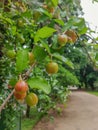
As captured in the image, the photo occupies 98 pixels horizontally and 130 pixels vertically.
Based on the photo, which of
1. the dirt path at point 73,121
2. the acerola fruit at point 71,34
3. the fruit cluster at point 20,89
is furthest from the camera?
the dirt path at point 73,121

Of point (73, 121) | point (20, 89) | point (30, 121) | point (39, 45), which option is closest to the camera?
point (20, 89)

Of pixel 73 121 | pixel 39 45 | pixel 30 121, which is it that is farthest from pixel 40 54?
pixel 73 121

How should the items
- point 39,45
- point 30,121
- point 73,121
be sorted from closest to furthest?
point 39,45 → point 30,121 → point 73,121

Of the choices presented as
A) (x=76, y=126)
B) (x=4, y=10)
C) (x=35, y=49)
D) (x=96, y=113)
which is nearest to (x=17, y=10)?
(x=4, y=10)

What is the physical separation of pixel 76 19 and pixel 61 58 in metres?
0.14

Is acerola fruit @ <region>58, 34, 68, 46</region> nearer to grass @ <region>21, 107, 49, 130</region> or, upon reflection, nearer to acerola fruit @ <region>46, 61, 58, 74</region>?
acerola fruit @ <region>46, 61, 58, 74</region>

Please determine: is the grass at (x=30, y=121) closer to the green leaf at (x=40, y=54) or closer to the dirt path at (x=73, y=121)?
the dirt path at (x=73, y=121)

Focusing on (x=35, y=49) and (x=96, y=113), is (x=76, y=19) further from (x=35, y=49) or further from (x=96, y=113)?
(x=96, y=113)

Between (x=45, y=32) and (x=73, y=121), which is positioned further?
(x=73, y=121)

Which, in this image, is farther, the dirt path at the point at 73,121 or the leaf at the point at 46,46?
the dirt path at the point at 73,121

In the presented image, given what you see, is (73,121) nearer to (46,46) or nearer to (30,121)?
(30,121)

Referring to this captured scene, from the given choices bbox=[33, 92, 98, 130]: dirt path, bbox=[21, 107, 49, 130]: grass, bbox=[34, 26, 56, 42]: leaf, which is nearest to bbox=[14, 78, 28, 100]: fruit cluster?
bbox=[34, 26, 56, 42]: leaf

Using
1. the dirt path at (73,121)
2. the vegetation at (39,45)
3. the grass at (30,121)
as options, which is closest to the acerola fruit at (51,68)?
the vegetation at (39,45)

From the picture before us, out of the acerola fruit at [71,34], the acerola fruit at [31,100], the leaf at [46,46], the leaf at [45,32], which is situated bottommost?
the acerola fruit at [31,100]
